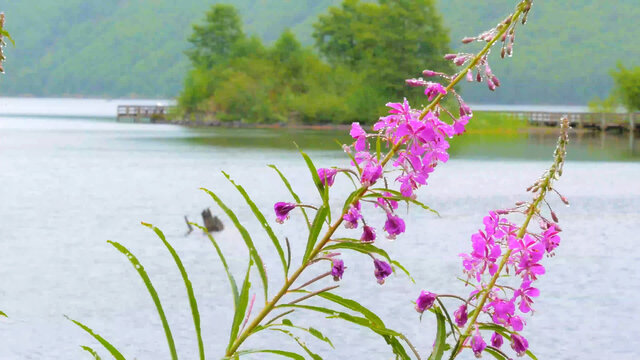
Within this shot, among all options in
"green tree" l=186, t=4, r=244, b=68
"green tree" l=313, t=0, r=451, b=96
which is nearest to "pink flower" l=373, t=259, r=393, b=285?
"green tree" l=313, t=0, r=451, b=96

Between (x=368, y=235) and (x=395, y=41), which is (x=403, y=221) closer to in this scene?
(x=368, y=235)

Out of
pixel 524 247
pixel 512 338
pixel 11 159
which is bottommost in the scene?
pixel 11 159

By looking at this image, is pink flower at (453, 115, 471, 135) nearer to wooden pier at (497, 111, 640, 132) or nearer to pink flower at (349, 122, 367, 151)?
pink flower at (349, 122, 367, 151)

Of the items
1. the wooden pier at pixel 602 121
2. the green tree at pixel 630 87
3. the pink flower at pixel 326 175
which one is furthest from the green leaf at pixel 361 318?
the green tree at pixel 630 87

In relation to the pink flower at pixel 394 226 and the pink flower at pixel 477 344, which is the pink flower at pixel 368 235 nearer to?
the pink flower at pixel 394 226

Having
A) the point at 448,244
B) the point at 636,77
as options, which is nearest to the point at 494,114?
the point at 636,77

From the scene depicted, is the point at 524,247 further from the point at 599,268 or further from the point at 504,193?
the point at 504,193

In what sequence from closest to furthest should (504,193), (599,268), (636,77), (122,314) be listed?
(122,314) < (599,268) < (504,193) < (636,77)

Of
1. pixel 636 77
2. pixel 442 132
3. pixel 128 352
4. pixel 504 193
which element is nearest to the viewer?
pixel 442 132

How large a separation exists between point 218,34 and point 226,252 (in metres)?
146

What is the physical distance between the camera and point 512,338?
342 cm

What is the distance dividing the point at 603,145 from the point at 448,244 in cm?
6974

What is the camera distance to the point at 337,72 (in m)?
141

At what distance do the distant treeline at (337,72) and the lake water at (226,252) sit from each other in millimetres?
63444
